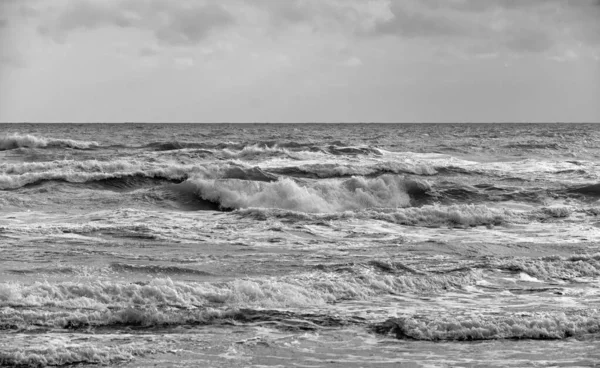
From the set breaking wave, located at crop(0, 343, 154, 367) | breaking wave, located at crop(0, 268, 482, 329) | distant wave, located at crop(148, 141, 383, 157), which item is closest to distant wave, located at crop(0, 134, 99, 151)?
distant wave, located at crop(148, 141, 383, 157)

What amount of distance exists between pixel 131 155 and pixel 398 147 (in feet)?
59.8

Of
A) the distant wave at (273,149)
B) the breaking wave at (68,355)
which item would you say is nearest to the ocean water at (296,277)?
the breaking wave at (68,355)

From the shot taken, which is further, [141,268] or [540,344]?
[141,268]

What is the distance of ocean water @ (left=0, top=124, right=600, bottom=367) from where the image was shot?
7668mm

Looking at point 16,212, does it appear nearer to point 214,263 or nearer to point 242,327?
point 214,263

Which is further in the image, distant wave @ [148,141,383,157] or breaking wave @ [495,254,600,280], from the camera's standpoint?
distant wave @ [148,141,383,157]

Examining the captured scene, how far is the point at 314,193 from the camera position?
22.1 meters

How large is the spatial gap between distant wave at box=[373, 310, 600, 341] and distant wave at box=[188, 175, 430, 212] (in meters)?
12.0

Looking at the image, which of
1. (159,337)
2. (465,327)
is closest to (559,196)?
(465,327)

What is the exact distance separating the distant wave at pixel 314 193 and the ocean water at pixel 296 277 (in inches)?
2.3

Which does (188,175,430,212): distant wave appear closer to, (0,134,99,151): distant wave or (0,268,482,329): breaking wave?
(0,268,482,329): breaking wave

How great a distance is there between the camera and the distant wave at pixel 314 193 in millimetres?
20891

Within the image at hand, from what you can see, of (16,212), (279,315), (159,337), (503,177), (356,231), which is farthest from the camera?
(503,177)

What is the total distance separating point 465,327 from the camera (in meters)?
8.38
